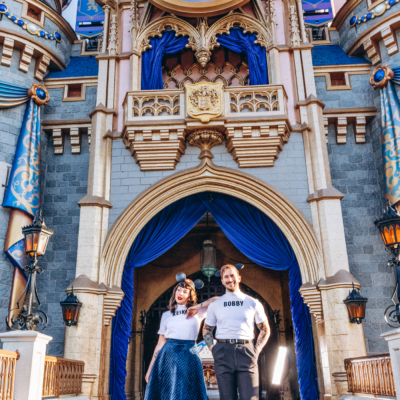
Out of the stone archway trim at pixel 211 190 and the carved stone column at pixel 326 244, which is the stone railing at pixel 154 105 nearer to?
the stone archway trim at pixel 211 190

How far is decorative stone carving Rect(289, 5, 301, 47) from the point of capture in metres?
10.8

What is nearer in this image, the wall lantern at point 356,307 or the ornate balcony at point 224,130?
the wall lantern at point 356,307

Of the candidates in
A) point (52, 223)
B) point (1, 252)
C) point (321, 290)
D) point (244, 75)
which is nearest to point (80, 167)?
point (52, 223)

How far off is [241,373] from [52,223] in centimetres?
761

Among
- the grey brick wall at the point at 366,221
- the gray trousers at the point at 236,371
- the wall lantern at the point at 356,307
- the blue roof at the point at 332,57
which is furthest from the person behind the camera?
the blue roof at the point at 332,57

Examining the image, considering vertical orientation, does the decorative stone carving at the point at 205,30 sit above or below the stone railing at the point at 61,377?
above

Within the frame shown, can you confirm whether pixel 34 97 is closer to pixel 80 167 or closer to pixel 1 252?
pixel 80 167

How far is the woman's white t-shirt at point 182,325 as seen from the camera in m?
4.79

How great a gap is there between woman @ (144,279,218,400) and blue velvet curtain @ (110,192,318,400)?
4.31 metres

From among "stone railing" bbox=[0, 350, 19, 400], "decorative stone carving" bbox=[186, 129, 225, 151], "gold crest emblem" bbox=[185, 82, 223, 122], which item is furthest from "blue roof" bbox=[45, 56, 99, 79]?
"stone railing" bbox=[0, 350, 19, 400]

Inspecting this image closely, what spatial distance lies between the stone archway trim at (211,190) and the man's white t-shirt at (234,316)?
15.4 feet

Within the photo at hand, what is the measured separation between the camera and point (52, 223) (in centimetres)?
1059

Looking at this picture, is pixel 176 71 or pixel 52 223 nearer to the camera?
pixel 52 223

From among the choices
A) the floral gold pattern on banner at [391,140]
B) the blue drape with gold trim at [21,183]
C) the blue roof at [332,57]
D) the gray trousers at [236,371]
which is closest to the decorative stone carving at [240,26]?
the blue roof at [332,57]
